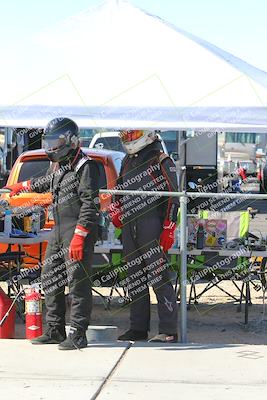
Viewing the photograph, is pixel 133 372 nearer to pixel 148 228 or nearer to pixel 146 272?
pixel 146 272

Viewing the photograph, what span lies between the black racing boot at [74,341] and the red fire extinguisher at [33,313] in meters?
0.54


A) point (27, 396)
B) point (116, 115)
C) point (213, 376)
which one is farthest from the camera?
point (116, 115)

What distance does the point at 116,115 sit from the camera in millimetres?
7391

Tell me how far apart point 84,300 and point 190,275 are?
2568mm

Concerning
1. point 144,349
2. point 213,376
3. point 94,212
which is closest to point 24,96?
point 94,212

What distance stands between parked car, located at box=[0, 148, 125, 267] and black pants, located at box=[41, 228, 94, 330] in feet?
6.59

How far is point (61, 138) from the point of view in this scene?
7.04 meters

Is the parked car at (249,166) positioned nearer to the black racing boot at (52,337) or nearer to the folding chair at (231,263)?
the folding chair at (231,263)

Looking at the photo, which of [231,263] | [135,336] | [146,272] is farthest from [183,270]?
[231,263]

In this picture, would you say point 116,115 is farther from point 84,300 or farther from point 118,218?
point 84,300

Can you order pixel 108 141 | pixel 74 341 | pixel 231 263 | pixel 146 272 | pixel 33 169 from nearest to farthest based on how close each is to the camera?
1. pixel 74 341
2. pixel 146 272
3. pixel 231 263
4. pixel 33 169
5. pixel 108 141

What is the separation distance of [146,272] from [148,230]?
44 centimetres

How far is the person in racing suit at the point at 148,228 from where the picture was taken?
25.0ft

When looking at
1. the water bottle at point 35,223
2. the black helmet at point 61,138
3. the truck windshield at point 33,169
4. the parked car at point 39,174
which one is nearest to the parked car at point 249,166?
the parked car at point 39,174
